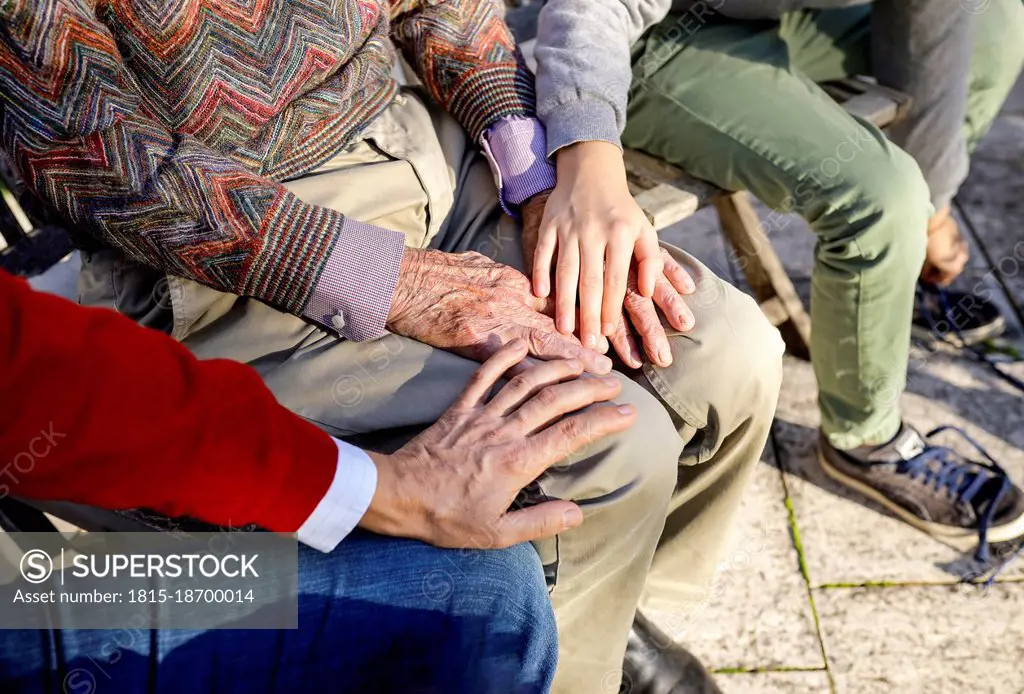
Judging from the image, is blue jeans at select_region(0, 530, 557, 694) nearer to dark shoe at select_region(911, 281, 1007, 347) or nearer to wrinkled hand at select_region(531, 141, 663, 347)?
wrinkled hand at select_region(531, 141, 663, 347)

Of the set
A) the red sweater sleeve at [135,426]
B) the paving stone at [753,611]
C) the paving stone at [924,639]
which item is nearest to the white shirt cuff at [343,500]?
the red sweater sleeve at [135,426]

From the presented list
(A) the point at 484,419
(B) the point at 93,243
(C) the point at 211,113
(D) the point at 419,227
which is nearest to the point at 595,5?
(D) the point at 419,227

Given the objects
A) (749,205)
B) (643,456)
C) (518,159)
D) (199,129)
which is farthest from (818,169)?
(199,129)

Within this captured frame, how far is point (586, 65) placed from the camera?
1655 millimetres

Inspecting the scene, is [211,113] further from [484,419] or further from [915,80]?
[915,80]

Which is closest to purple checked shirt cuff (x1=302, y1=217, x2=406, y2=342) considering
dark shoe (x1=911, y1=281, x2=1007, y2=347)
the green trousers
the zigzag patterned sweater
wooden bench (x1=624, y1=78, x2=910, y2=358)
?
the zigzag patterned sweater

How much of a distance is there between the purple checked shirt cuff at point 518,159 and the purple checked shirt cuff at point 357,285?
33cm

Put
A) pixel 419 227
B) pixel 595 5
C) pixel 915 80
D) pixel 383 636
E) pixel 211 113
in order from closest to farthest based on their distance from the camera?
pixel 383 636 → pixel 211 113 → pixel 419 227 → pixel 595 5 → pixel 915 80

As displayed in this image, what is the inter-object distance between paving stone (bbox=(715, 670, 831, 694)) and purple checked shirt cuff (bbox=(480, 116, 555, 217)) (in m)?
1.17

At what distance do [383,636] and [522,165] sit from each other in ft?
2.94

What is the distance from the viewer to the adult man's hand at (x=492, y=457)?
1216 mm

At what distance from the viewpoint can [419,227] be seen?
1566mm

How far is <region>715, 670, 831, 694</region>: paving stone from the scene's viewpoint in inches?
73.2

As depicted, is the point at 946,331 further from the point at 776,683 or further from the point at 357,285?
the point at 357,285
